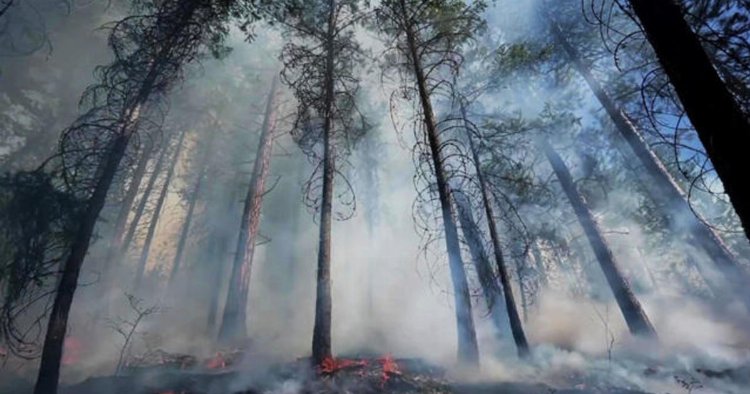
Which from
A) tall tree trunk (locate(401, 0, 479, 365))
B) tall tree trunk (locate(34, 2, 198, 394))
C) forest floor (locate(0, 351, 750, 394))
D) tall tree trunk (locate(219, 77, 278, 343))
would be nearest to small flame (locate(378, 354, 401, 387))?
forest floor (locate(0, 351, 750, 394))

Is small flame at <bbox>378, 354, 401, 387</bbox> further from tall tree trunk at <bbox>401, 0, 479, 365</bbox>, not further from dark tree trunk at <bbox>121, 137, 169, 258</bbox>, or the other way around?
dark tree trunk at <bbox>121, 137, 169, 258</bbox>

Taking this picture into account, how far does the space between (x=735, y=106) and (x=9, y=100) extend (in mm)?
25752

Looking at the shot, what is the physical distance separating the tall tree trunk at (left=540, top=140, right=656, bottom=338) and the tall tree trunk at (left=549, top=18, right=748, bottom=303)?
7.20ft

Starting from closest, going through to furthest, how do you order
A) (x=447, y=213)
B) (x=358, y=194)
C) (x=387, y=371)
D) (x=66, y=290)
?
(x=66, y=290) < (x=447, y=213) < (x=387, y=371) < (x=358, y=194)

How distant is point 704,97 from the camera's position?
3.08 m

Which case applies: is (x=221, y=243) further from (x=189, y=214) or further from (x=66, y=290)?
(x=66, y=290)

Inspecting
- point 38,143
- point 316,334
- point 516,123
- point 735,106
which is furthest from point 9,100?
point 735,106

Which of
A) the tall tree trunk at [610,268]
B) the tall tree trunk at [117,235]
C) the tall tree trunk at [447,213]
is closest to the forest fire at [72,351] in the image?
the tall tree trunk at [117,235]

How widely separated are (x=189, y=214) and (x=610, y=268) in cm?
2234

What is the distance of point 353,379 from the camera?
302 inches

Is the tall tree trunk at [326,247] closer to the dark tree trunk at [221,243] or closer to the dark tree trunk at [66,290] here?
the dark tree trunk at [66,290]

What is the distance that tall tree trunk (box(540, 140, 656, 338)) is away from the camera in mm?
11171

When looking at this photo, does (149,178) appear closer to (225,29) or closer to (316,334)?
(225,29)

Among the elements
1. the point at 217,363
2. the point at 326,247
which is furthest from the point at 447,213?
the point at 217,363
